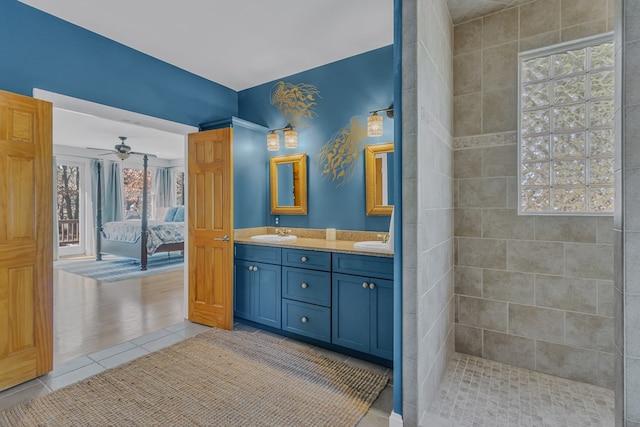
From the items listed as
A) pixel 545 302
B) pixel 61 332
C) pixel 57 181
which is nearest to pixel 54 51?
pixel 61 332

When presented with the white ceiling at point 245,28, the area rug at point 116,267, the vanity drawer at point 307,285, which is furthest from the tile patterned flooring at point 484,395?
the area rug at point 116,267

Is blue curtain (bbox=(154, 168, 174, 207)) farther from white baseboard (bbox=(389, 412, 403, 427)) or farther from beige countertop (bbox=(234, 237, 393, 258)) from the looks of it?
white baseboard (bbox=(389, 412, 403, 427))

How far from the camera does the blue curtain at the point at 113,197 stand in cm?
820

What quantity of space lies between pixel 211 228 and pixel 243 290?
0.74m

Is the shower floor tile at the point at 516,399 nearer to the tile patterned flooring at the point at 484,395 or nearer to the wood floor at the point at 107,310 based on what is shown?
the tile patterned flooring at the point at 484,395

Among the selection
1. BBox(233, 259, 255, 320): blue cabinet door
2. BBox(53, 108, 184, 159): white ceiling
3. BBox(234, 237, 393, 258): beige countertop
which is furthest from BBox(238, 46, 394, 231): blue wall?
BBox(53, 108, 184, 159): white ceiling

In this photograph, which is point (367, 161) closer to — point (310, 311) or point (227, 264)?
point (310, 311)

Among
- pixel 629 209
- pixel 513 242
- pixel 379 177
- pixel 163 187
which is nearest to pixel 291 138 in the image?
pixel 379 177

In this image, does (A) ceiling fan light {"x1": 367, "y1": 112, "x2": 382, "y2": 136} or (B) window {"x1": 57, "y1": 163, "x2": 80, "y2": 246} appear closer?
(A) ceiling fan light {"x1": 367, "y1": 112, "x2": 382, "y2": 136}

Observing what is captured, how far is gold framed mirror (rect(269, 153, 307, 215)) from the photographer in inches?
139

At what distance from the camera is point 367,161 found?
123 inches

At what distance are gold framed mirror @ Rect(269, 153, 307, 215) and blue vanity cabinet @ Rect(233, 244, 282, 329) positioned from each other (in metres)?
0.68

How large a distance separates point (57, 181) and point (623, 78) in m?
9.34

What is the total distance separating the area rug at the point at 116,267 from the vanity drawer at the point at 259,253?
3.26 m
